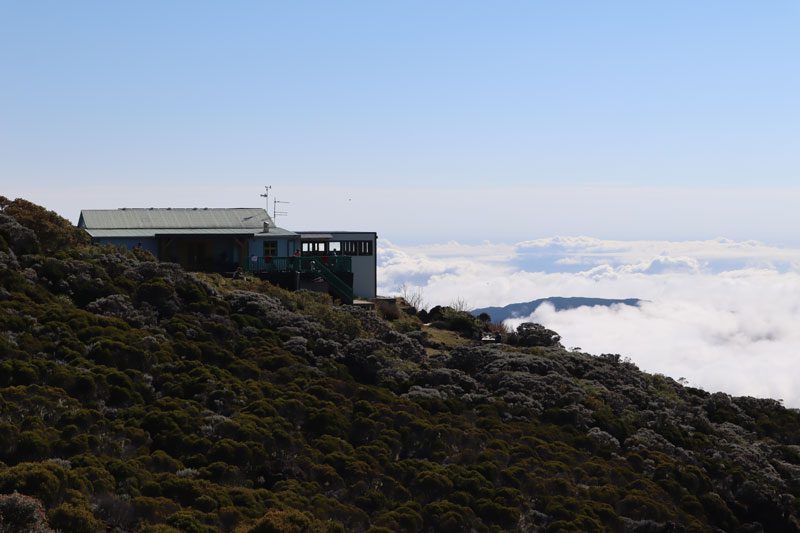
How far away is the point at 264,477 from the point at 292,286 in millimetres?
21375

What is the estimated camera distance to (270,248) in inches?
1769

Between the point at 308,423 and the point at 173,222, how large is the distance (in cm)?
2305

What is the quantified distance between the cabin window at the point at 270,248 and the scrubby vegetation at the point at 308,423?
459cm

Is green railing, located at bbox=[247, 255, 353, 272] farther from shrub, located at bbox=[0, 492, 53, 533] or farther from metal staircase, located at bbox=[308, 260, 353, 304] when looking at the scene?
shrub, located at bbox=[0, 492, 53, 533]

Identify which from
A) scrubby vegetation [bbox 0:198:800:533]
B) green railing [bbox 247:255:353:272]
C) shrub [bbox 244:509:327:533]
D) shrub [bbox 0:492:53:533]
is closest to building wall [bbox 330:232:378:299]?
green railing [bbox 247:255:353:272]

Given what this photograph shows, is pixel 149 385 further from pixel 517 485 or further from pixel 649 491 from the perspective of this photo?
pixel 649 491

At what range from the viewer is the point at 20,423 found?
20.7m

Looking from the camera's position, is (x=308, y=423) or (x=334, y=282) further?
(x=334, y=282)

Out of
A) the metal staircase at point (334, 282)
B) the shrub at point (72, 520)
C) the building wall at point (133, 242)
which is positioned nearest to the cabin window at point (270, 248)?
the metal staircase at point (334, 282)

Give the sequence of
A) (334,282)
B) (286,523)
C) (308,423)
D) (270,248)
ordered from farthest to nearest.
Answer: (270,248)
(334,282)
(308,423)
(286,523)

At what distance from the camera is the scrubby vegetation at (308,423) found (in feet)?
64.8

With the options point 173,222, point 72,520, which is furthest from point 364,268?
point 72,520

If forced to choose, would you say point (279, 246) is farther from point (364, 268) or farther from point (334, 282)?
point (364, 268)

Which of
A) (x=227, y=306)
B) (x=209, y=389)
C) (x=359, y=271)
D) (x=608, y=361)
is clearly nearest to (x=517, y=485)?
(x=209, y=389)
